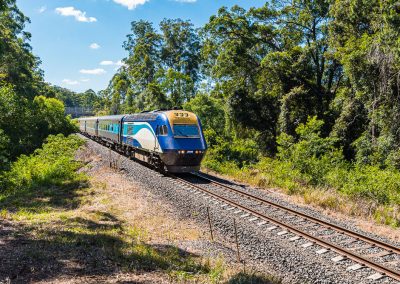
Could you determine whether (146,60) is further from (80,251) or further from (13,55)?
(80,251)

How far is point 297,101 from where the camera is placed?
27.9m

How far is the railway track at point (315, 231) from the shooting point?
7.86 metres

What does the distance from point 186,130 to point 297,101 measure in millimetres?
12836

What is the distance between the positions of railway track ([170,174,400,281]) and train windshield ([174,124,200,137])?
4.00m

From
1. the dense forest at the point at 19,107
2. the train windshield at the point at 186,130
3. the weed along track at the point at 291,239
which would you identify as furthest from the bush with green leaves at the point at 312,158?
the dense forest at the point at 19,107

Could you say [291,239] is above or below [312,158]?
below

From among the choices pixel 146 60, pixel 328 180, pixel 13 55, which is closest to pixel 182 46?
pixel 146 60

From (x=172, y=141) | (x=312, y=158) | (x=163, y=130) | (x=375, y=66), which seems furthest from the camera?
(x=312, y=158)

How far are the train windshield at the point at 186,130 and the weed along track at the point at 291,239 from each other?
3974 mm

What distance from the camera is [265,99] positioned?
31.8 meters

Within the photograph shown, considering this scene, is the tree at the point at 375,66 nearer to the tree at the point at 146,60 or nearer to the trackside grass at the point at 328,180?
the trackside grass at the point at 328,180

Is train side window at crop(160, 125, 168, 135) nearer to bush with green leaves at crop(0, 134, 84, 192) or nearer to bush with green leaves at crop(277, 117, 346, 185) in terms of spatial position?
bush with green leaves at crop(0, 134, 84, 192)

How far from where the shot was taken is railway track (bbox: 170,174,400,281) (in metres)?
7.86

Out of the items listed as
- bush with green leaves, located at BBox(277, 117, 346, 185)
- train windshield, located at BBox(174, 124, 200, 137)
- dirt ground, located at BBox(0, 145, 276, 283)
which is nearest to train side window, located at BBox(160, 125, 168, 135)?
train windshield, located at BBox(174, 124, 200, 137)
